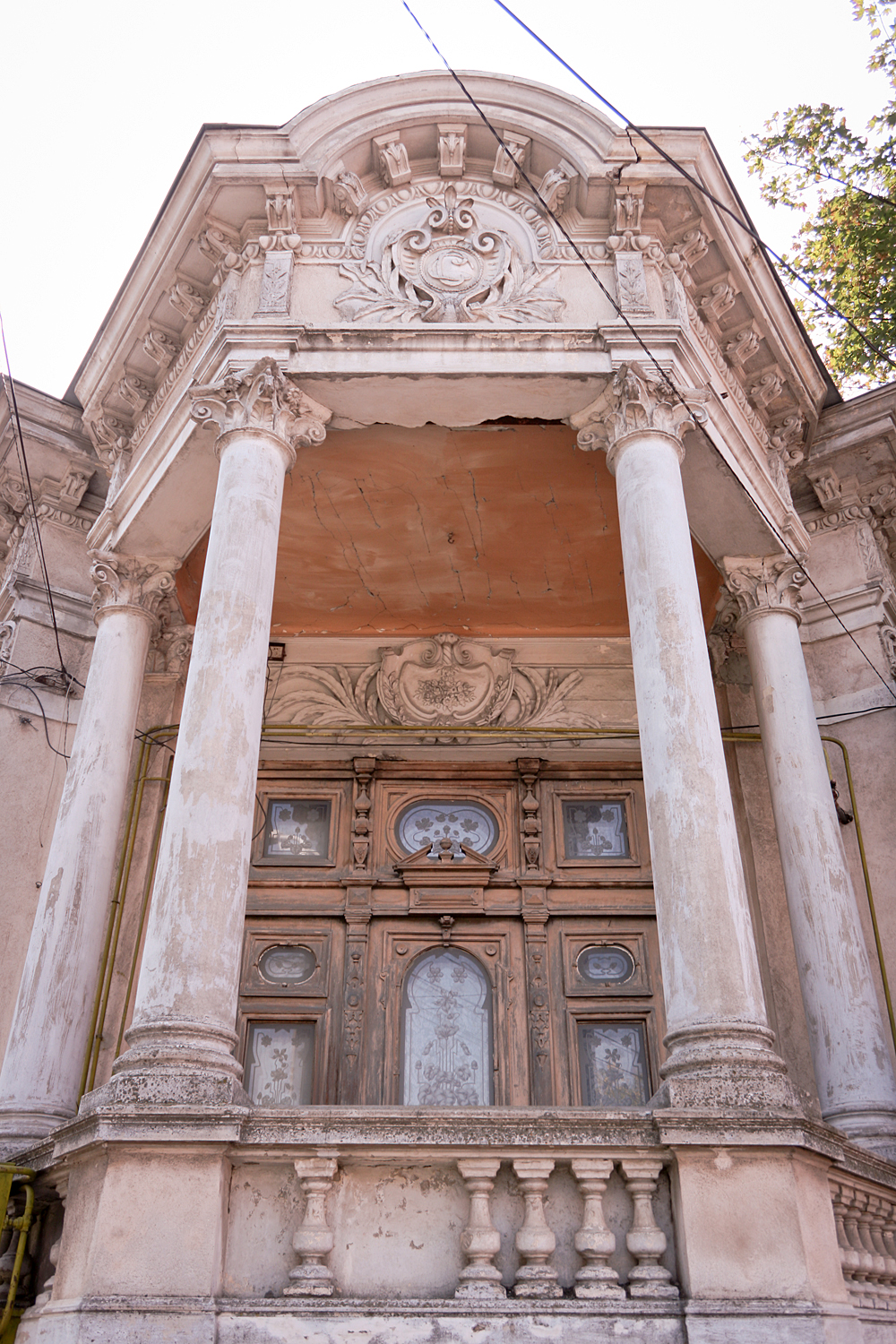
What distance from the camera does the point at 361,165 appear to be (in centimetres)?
852

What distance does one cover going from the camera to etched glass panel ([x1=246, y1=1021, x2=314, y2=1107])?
30.9ft

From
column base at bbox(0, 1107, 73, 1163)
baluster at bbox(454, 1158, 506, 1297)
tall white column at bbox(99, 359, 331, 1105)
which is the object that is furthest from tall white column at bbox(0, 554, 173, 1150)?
baluster at bbox(454, 1158, 506, 1297)

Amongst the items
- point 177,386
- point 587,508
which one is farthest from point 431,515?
point 177,386

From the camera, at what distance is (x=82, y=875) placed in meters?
8.09

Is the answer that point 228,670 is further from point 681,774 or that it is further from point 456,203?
point 456,203

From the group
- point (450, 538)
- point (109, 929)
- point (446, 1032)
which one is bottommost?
point (446, 1032)

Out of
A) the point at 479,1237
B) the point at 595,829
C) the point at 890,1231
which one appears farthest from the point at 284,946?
the point at 890,1231

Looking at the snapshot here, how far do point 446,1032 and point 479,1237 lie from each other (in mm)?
4843

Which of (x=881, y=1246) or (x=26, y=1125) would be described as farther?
(x=26, y=1125)

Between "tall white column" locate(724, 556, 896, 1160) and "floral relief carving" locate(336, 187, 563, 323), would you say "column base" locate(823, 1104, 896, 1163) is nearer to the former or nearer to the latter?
"tall white column" locate(724, 556, 896, 1160)

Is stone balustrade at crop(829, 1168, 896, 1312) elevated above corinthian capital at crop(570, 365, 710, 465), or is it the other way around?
corinthian capital at crop(570, 365, 710, 465)

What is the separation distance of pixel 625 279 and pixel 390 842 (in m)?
5.19

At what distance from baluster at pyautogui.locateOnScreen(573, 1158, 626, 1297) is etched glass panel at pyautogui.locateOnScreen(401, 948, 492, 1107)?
4.51 meters

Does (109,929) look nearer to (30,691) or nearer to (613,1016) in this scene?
(30,691)
